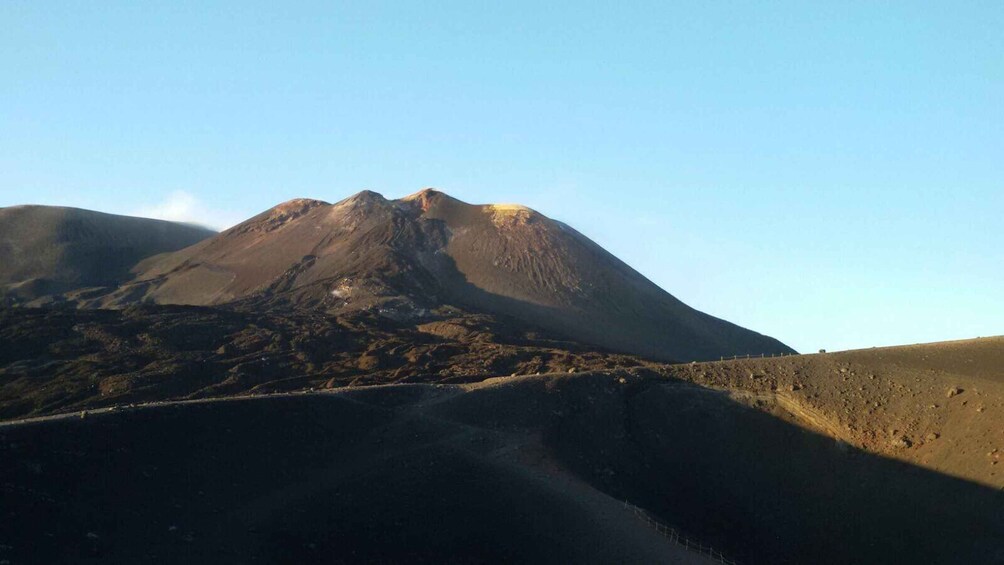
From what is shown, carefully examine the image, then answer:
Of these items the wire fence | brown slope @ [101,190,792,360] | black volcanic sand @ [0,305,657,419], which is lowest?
the wire fence

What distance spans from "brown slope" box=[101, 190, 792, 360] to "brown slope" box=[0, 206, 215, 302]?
26.4ft

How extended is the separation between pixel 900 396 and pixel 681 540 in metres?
13.4

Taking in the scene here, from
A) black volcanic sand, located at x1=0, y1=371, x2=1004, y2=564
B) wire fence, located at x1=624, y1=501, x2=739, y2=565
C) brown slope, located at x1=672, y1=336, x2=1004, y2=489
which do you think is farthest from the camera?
brown slope, located at x1=672, y1=336, x2=1004, y2=489

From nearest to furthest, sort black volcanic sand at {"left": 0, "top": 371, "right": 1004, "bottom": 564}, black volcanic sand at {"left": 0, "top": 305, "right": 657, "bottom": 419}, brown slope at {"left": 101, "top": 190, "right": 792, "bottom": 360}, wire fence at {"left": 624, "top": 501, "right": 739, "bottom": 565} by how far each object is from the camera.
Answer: black volcanic sand at {"left": 0, "top": 371, "right": 1004, "bottom": 564} < wire fence at {"left": 624, "top": 501, "right": 739, "bottom": 565} < black volcanic sand at {"left": 0, "top": 305, "right": 657, "bottom": 419} < brown slope at {"left": 101, "top": 190, "right": 792, "bottom": 360}

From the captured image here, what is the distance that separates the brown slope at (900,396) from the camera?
104 ft

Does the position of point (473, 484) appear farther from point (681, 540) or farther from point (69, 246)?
point (69, 246)

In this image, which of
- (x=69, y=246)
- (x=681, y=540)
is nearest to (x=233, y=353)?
(x=681, y=540)

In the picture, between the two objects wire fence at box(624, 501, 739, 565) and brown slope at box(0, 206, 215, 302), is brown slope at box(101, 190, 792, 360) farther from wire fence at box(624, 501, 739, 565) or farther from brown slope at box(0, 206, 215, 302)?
wire fence at box(624, 501, 739, 565)

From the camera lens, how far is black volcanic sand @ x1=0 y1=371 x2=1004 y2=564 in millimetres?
22188

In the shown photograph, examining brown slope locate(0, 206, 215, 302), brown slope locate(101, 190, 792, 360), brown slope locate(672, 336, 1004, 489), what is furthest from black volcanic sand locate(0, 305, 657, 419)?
brown slope locate(0, 206, 215, 302)

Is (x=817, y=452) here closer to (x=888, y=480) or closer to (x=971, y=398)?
(x=888, y=480)

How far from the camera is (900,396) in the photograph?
34.8 meters

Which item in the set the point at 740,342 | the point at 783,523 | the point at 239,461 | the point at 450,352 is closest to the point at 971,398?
the point at 783,523

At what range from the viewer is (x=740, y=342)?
328ft
